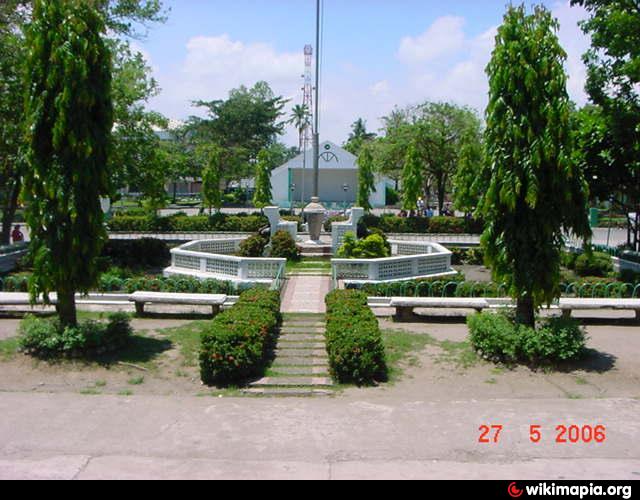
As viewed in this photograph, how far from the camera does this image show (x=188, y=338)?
1208cm

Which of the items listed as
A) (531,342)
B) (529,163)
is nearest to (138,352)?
(531,342)

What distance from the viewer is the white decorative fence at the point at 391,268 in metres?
17.3

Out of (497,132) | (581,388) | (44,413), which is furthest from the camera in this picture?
(497,132)

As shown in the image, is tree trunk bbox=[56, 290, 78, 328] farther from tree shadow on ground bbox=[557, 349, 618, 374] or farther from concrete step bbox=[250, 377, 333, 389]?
tree shadow on ground bbox=[557, 349, 618, 374]

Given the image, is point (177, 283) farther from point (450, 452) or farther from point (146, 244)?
point (450, 452)

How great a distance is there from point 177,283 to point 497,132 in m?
8.57

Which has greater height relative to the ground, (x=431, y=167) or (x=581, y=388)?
(x=431, y=167)

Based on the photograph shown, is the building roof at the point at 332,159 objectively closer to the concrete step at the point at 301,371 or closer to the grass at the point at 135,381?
the concrete step at the point at 301,371

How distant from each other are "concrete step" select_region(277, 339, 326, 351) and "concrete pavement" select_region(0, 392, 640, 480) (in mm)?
2373

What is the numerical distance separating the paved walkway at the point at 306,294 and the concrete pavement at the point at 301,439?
5.49m

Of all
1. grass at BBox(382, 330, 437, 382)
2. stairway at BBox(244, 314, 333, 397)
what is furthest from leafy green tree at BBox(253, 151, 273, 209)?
grass at BBox(382, 330, 437, 382)

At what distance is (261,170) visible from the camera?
39562 mm

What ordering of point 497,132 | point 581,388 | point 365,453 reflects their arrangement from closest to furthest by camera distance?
1. point 365,453
2. point 581,388
3. point 497,132

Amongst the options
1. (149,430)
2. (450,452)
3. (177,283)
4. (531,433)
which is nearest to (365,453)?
(450,452)
